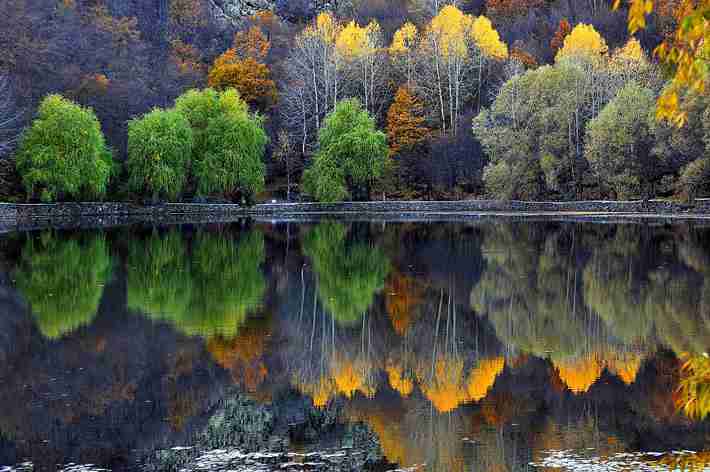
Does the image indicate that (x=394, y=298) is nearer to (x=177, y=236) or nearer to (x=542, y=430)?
(x=542, y=430)

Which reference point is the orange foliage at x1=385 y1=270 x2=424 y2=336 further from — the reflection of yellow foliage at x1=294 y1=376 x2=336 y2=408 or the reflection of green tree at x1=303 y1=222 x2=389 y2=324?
the reflection of yellow foliage at x1=294 y1=376 x2=336 y2=408

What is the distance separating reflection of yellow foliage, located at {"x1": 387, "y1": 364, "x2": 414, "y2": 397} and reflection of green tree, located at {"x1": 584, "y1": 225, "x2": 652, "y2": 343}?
164 inches

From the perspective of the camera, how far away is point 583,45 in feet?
227

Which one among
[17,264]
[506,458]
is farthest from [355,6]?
[506,458]

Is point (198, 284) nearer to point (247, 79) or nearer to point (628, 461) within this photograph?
point (628, 461)

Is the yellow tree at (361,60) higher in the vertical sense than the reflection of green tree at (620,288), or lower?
higher

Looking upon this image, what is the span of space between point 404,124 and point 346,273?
47.8 meters

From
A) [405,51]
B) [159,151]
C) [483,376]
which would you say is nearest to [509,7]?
[405,51]

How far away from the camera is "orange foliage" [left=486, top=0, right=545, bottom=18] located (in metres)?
97.8

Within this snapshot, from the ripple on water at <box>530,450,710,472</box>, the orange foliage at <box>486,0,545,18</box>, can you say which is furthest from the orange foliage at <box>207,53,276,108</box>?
the ripple on water at <box>530,450,710,472</box>

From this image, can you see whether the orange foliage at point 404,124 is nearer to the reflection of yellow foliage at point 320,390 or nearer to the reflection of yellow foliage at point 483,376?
the reflection of yellow foliage at point 483,376

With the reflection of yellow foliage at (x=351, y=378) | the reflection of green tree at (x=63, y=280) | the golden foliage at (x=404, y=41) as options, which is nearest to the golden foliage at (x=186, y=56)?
the golden foliage at (x=404, y=41)

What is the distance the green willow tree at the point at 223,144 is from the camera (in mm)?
63250

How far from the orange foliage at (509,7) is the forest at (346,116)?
7458mm
